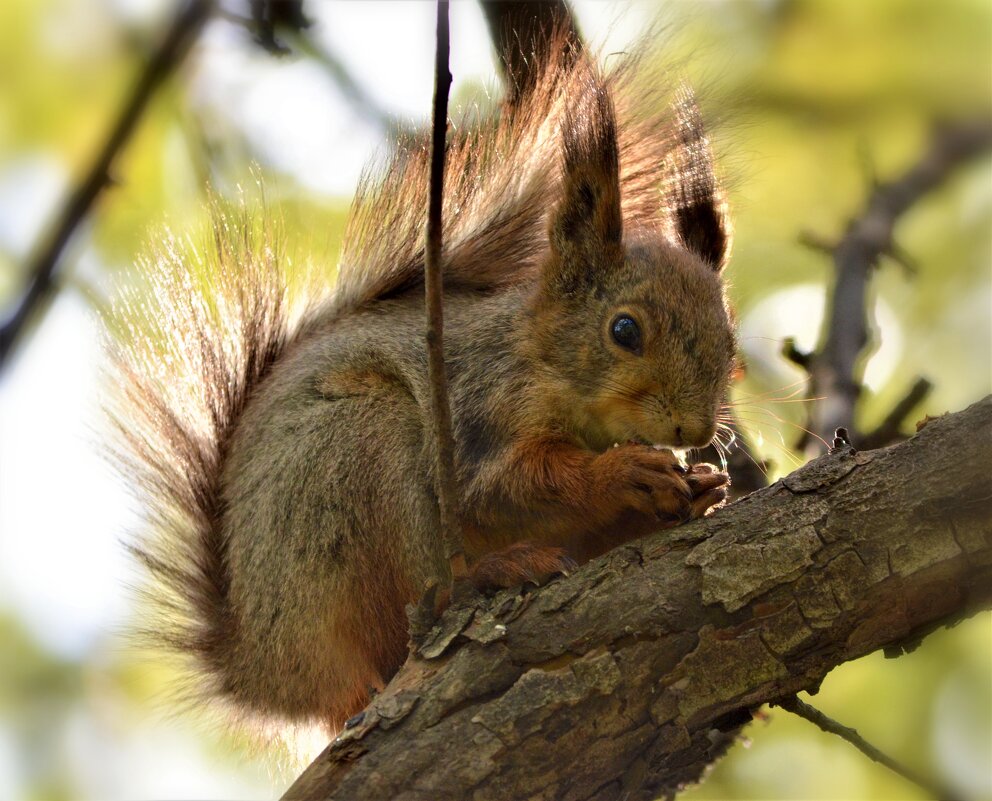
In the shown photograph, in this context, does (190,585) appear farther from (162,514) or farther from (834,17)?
(834,17)

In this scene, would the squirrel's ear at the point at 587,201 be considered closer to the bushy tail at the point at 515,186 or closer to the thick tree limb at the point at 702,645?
the bushy tail at the point at 515,186

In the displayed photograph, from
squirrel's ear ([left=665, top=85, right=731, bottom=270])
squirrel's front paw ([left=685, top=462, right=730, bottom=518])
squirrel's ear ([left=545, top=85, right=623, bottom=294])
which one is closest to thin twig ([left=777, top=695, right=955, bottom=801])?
squirrel's front paw ([left=685, top=462, right=730, bottom=518])

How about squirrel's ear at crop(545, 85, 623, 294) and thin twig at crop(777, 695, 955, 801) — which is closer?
thin twig at crop(777, 695, 955, 801)

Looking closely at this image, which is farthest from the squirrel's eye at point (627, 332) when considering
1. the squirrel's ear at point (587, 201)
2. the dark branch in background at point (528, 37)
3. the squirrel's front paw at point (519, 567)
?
the dark branch in background at point (528, 37)

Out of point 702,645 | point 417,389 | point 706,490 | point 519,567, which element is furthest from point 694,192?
point 702,645

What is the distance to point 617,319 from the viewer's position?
129 inches

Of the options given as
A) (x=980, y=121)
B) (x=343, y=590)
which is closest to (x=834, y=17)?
(x=980, y=121)

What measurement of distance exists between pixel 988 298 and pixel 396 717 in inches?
141

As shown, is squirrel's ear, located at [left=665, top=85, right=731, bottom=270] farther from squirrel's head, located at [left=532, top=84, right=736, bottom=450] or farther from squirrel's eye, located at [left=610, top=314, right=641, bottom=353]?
squirrel's eye, located at [left=610, top=314, right=641, bottom=353]

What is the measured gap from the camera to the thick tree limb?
2.32 m

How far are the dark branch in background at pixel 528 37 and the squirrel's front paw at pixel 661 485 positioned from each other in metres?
1.39

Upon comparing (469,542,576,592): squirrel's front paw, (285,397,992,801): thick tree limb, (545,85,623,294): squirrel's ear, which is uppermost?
(545,85,623,294): squirrel's ear

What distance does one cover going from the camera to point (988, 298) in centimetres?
479

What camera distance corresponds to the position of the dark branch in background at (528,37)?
3.51 m
